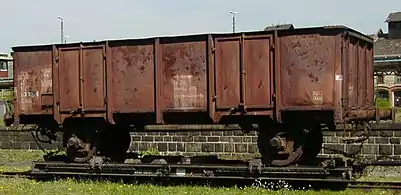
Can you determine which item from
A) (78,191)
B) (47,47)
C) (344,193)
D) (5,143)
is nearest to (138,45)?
(47,47)

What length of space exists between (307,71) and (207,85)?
195 cm

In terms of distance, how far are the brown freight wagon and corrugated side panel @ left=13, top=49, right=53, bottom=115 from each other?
0.07 feet

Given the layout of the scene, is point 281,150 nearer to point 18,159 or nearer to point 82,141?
point 82,141

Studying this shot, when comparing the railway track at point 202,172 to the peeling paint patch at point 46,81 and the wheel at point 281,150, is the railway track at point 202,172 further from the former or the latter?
the peeling paint patch at point 46,81

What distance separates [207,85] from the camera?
1243cm

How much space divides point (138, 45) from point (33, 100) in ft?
9.49

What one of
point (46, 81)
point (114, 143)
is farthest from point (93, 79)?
point (114, 143)

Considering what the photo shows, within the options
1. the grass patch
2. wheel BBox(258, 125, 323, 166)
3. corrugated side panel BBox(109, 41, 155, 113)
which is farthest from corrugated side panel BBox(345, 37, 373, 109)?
the grass patch

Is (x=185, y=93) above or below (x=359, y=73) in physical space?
below

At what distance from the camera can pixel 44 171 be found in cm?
1380

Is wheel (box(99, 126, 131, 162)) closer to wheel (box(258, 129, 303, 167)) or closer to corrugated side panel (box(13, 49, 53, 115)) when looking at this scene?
corrugated side panel (box(13, 49, 53, 115))

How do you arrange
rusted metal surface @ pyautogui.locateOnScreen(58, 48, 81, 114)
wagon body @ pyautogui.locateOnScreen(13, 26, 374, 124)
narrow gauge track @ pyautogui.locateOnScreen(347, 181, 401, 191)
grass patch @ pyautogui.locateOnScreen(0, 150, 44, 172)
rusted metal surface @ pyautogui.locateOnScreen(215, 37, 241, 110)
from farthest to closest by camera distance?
grass patch @ pyautogui.locateOnScreen(0, 150, 44, 172), rusted metal surface @ pyautogui.locateOnScreen(58, 48, 81, 114), rusted metal surface @ pyautogui.locateOnScreen(215, 37, 241, 110), wagon body @ pyautogui.locateOnScreen(13, 26, 374, 124), narrow gauge track @ pyautogui.locateOnScreen(347, 181, 401, 191)

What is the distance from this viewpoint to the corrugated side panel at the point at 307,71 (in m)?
11.6

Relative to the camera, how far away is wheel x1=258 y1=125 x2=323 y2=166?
12.0m
